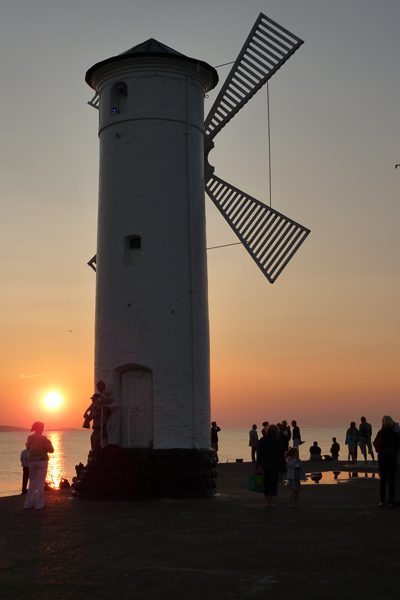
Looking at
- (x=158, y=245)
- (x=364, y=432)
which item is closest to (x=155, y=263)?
(x=158, y=245)

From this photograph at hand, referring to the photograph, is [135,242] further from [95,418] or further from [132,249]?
[95,418]

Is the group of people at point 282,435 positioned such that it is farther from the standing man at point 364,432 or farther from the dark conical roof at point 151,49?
the dark conical roof at point 151,49

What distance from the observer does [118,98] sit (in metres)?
18.6

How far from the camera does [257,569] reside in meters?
8.16

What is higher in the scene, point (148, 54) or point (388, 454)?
point (148, 54)

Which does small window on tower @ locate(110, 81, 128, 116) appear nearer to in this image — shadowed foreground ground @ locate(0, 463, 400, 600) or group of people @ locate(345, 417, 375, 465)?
shadowed foreground ground @ locate(0, 463, 400, 600)

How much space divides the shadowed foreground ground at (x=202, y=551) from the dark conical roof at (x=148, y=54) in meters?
10.9

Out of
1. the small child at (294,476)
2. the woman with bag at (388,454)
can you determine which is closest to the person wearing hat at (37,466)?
the small child at (294,476)

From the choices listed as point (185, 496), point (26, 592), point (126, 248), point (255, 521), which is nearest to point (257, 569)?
point (26, 592)

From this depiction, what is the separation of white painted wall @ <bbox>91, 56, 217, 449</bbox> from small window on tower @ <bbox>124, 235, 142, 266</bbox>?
0.04 metres

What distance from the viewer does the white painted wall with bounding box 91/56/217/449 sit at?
1698 cm

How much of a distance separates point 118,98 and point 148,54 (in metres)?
1.41

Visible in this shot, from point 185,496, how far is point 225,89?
36.2 ft

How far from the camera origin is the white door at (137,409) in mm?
17203
